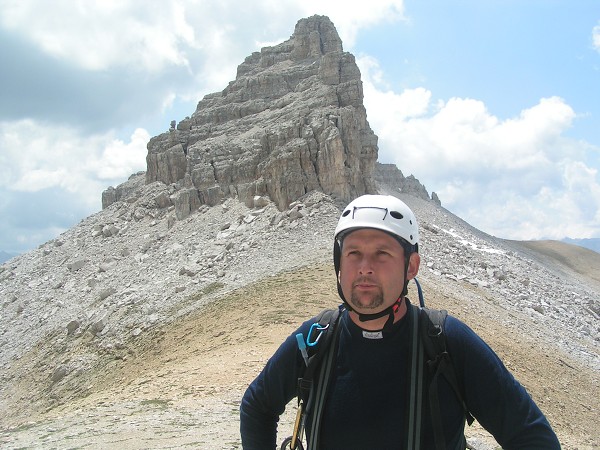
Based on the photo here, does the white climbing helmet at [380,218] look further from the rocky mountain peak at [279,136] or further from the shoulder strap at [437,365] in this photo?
the rocky mountain peak at [279,136]

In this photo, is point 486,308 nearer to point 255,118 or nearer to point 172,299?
point 172,299

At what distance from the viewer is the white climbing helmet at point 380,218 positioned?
3.90 meters

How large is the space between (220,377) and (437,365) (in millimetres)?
13291

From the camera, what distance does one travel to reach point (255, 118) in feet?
167

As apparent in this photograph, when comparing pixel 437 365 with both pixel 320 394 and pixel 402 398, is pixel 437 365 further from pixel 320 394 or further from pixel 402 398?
pixel 320 394

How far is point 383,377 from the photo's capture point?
3.50 meters

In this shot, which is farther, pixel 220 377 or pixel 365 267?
pixel 220 377

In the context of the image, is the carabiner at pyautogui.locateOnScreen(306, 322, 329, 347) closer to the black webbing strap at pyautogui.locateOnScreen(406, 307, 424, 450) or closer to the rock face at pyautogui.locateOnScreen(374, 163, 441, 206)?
the black webbing strap at pyautogui.locateOnScreen(406, 307, 424, 450)

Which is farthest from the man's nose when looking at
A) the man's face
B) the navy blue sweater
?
the navy blue sweater

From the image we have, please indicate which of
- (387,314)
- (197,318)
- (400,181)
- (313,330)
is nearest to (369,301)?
(387,314)

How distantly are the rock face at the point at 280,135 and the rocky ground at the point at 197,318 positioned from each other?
Answer: 2.77 m

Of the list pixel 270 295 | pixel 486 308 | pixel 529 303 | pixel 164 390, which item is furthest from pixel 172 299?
pixel 529 303

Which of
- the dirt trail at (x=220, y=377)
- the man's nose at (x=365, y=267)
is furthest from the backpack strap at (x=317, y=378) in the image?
the dirt trail at (x=220, y=377)

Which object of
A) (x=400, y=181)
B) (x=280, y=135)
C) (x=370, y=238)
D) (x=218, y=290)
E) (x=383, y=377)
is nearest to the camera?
(x=383, y=377)
